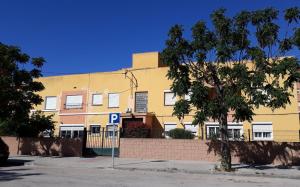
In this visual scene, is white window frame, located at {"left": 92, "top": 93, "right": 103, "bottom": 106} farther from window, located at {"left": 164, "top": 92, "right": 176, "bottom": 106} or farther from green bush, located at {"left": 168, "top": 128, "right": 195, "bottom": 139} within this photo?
green bush, located at {"left": 168, "top": 128, "right": 195, "bottom": 139}

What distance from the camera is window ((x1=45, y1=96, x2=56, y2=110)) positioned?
36750 millimetres

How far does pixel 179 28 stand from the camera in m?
17.6

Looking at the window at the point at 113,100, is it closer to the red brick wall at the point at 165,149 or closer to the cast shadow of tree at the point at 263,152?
the red brick wall at the point at 165,149

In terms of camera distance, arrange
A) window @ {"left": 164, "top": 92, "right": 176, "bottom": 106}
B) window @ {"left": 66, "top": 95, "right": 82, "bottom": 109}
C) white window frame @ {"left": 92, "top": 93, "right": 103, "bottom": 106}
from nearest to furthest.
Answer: window @ {"left": 164, "top": 92, "right": 176, "bottom": 106}, white window frame @ {"left": 92, "top": 93, "right": 103, "bottom": 106}, window @ {"left": 66, "top": 95, "right": 82, "bottom": 109}

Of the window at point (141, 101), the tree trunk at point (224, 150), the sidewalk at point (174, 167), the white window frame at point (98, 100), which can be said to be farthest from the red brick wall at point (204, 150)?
the white window frame at point (98, 100)

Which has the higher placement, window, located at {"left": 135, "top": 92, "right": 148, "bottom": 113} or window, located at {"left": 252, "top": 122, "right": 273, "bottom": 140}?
window, located at {"left": 135, "top": 92, "right": 148, "bottom": 113}

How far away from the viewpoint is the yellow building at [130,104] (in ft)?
95.4

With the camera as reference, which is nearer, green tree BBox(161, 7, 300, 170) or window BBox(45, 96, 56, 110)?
green tree BBox(161, 7, 300, 170)

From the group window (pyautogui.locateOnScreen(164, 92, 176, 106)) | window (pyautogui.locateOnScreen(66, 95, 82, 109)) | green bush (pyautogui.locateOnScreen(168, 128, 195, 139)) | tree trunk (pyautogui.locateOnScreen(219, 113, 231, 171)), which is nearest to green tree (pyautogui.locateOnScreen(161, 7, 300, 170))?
tree trunk (pyautogui.locateOnScreen(219, 113, 231, 171))

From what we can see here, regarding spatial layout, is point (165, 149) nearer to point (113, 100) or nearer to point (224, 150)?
point (224, 150)

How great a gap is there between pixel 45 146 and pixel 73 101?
11.1 m

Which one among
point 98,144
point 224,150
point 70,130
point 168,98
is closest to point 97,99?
point 70,130

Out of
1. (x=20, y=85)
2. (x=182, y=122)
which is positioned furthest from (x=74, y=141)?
(x=182, y=122)

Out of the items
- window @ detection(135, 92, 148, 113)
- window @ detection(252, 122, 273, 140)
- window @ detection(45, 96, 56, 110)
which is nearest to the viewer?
window @ detection(252, 122, 273, 140)
